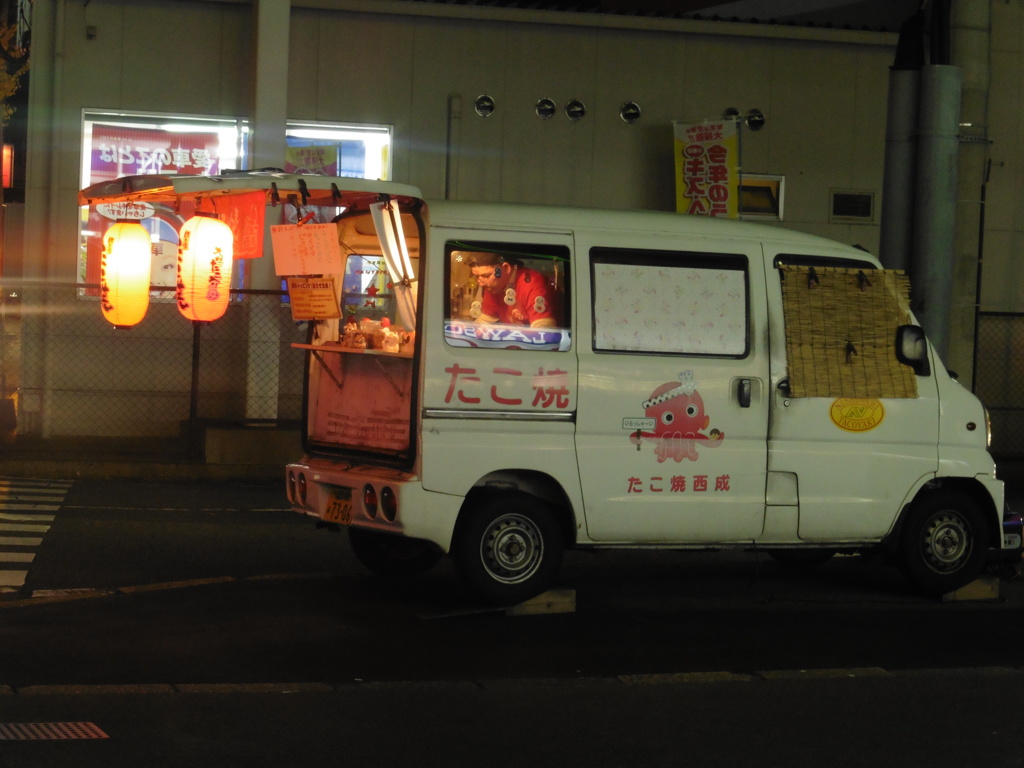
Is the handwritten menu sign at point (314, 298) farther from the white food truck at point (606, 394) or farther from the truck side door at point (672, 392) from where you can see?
the truck side door at point (672, 392)

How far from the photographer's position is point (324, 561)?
970 centimetres

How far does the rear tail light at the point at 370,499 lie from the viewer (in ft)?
25.1

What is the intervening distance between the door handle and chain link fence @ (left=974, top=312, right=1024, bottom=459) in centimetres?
1167

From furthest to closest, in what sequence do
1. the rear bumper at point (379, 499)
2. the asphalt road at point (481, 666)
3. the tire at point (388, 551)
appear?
the tire at point (388, 551) < the rear bumper at point (379, 499) < the asphalt road at point (481, 666)

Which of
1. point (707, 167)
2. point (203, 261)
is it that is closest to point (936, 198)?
point (707, 167)

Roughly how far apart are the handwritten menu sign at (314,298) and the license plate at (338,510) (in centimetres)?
117

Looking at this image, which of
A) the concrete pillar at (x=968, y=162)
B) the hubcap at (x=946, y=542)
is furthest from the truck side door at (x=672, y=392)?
the concrete pillar at (x=968, y=162)

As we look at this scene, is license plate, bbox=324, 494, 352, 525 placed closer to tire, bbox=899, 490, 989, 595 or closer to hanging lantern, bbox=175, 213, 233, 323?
hanging lantern, bbox=175, 213, 233, 323

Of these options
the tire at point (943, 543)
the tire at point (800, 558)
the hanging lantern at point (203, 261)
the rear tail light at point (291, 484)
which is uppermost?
the hanging lantern at point (203, 261)

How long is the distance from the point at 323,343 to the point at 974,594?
4793 mm

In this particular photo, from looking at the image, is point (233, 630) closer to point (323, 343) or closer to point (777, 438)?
point (323, 343)

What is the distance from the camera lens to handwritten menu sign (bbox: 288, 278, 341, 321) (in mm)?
8172

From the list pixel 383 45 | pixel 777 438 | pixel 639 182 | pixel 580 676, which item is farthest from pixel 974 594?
pixel 383 45

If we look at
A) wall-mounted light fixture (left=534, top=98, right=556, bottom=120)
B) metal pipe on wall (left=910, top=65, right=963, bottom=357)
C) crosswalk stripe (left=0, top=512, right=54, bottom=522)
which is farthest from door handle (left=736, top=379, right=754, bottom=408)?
wall-mounted light fixture (left=534, top=98, right=556, bottom=120)
